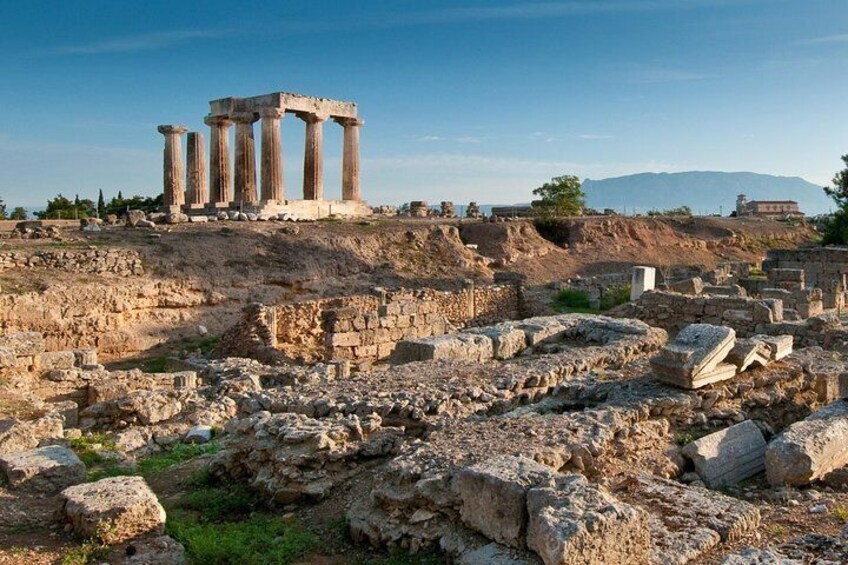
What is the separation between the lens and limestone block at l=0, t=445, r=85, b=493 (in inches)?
267

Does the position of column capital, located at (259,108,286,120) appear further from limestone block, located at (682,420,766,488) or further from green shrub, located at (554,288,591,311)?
limestone block, located at (682,420,766,488)

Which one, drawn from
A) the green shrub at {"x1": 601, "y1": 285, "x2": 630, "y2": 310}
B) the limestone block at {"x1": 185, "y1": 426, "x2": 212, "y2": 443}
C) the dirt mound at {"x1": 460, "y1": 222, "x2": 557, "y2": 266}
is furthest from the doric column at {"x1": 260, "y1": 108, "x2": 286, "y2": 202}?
the limestone block at {"x1": 185, "y1": 426, "x2": 212, "y2": 443}

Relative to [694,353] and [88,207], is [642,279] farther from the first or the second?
[88,207]

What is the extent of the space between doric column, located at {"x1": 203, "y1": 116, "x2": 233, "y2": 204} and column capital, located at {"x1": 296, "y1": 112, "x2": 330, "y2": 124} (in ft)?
11.3

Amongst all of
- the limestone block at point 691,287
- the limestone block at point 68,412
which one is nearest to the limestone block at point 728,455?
the limestone block at point 68,412

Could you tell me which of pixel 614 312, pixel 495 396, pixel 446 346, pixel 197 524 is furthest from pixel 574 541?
pixel 614 312

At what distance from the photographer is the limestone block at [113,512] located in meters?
5.46

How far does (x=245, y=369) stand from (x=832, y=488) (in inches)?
381

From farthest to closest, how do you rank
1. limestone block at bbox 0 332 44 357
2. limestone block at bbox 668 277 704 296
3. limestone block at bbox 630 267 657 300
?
limestone block at bbox 630 267 657 300 < limestone block at bbox 668 277 704 296 < limestone block at bbox 0 332 44 357

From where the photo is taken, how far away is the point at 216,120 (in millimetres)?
34500

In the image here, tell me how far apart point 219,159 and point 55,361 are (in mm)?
23340

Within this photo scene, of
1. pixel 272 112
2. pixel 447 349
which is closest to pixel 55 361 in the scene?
pixel 447 349

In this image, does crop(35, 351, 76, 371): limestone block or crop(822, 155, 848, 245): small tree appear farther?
crop(822, 155, 848, 245): small tree

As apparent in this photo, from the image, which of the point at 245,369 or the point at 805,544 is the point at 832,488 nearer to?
the point at 805,544
